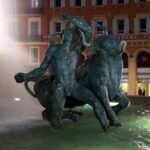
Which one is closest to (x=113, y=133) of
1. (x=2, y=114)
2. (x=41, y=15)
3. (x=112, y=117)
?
(x=112, y=117)

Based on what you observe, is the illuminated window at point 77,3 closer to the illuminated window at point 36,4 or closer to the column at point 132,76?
the illuminated window at point 36,4

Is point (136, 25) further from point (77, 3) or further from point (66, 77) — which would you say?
point (66, 77)

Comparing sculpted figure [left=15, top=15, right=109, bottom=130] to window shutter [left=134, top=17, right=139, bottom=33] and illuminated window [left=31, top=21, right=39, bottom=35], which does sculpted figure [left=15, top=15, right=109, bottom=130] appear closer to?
window shutter [left=134, top=17, right=139, bottom=33]

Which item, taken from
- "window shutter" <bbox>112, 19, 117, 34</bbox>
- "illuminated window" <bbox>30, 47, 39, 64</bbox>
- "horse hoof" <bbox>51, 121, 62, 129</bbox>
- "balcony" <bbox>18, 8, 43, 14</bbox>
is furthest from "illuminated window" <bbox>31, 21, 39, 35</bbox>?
"horse hoof" <bbox>51, 121, 62, 129</bbox>

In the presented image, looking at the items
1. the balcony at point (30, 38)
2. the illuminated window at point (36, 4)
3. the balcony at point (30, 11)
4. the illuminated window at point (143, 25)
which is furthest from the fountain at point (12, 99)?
the illuminated window at point (36, 4)

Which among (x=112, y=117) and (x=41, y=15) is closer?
(x=112, y=117)

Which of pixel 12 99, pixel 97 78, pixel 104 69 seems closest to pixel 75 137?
pixel 97 78

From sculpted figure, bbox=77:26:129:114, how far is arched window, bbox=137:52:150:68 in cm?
2843

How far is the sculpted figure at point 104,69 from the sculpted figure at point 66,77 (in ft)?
0.64

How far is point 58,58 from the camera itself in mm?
6547

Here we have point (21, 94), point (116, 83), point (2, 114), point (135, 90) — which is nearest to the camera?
point (116, 83)

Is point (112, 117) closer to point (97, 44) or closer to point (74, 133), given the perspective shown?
point (74, 133)

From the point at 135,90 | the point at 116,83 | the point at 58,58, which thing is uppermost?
the point at 58,58

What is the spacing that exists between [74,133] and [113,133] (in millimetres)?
588
